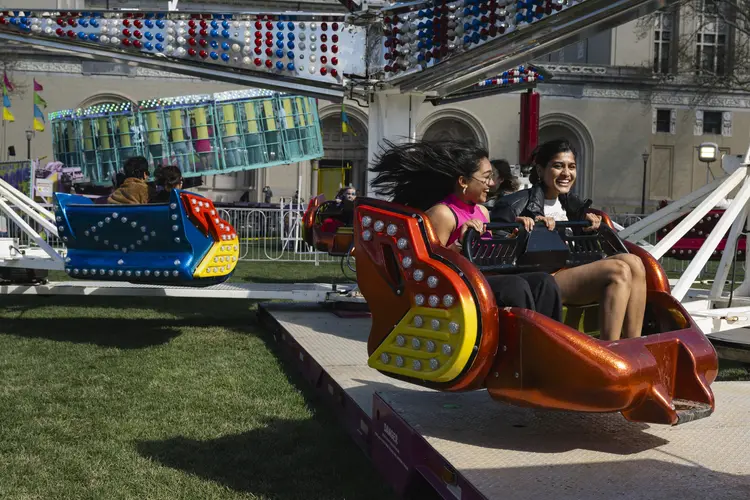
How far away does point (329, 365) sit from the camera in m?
4.26

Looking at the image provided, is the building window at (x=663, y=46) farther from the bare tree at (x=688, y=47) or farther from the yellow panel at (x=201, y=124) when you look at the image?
the yellow panel at (x=201, y=124)

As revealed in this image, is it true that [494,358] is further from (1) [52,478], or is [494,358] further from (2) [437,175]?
(1) [52,478]

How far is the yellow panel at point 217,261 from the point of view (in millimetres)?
5516

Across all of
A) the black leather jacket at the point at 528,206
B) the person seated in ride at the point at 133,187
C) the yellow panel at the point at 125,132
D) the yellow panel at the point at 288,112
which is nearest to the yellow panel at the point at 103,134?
the yellow panel at the point at 125,132

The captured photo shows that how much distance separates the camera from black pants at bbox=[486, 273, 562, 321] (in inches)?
111

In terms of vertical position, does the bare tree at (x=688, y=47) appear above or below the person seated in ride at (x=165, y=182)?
above

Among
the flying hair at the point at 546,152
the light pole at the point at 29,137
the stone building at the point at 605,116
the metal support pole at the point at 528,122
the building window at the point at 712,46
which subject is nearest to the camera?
the flying hair at the point at 546,152

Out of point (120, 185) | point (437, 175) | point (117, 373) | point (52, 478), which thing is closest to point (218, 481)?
point (52, 478)

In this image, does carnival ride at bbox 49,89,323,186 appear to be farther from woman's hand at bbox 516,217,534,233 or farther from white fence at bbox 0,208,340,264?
woman's hand at bbox 516,217,534,233

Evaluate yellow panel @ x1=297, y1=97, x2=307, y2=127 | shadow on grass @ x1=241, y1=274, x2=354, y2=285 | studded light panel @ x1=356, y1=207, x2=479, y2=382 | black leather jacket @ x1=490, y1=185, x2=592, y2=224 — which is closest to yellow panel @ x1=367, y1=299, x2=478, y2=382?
studded light panel @ x1=356, y1=207, x2=479, y2=382

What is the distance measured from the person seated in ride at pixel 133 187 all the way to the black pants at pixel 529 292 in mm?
3916

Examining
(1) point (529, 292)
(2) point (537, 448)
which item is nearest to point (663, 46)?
(1) point (529, 292)

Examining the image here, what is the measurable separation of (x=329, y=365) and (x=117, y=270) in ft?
6.89

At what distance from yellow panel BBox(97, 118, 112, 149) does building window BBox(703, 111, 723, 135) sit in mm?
24914
